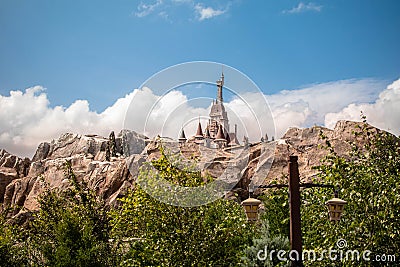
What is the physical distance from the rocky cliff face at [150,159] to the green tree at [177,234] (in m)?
4.26

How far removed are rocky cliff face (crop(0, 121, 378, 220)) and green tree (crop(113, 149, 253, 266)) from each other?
4.26m

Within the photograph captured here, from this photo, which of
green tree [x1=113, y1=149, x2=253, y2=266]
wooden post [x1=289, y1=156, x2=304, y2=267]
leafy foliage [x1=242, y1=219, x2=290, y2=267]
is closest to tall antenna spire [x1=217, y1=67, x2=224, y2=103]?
green tree [x1=113, y1=149, x2=253, y2=266]

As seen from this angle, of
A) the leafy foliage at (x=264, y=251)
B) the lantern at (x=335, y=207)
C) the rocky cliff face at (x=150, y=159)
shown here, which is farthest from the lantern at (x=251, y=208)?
the rocky cliff face at (x=150, y=159)

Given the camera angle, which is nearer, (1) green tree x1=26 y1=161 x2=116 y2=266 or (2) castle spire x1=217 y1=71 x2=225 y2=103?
(2) castle spire x1=217 y1=71 x2=225 y2=103

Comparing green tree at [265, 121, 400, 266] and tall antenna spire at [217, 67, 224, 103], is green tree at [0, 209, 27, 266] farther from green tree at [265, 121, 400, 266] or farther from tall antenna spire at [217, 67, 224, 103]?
green tree at [265, 121, 400, 266]

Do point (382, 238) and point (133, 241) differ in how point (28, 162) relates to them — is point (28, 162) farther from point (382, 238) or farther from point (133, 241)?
point (382, 238)

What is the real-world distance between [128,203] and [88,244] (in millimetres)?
1825

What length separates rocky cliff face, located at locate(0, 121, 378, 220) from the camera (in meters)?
26.4

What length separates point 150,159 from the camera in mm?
21250

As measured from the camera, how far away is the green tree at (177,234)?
11000 mm

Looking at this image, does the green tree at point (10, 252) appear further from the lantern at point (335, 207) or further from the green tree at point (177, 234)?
the lantern at point (335, 207)

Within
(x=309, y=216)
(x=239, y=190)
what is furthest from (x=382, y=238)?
(x=239, y=190)

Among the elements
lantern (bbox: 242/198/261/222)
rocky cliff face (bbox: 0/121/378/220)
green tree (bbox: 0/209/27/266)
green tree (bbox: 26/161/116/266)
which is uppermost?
rocky cliff face (bbox: 0/121/378/220)

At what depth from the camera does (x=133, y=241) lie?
12.9 m
